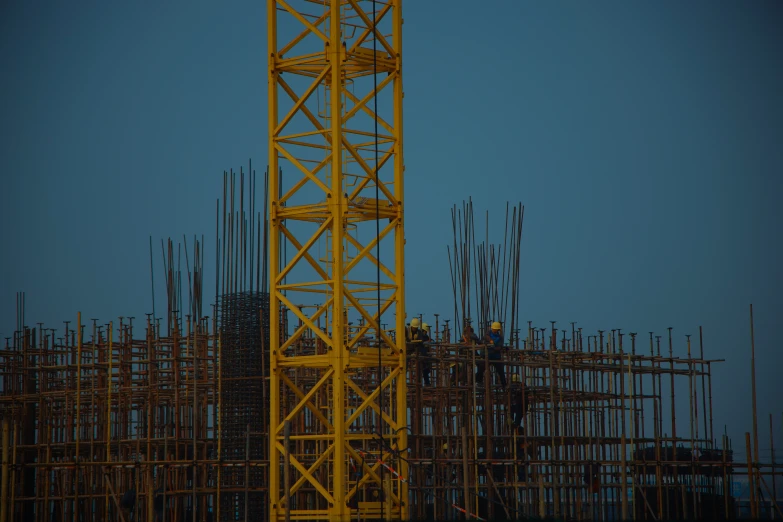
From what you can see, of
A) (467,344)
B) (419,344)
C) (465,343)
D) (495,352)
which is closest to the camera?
(419,344)

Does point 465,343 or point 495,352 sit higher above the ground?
point 465,343

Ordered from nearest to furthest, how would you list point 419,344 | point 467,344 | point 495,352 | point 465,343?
point 419,344
point 467,344
point 465,343
point 495,352

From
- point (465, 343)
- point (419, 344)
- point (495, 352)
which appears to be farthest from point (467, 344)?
point (495, 352)

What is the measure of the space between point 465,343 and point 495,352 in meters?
0.85

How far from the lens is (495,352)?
26906mm

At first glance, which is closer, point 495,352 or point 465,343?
point 465,343

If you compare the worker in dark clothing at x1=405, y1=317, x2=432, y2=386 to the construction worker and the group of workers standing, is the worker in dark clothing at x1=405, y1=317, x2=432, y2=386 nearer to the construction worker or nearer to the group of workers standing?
the group of workers standing

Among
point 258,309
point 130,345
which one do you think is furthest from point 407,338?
point 130,345

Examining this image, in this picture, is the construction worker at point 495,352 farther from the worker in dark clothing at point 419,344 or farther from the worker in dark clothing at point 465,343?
the worker in dark clothing at point 419,344

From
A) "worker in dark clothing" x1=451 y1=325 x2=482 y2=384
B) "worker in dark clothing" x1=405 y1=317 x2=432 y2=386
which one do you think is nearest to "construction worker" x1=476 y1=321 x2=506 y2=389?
"worker in dark clothing" x1=451 y1=325 x2=482 y2=384

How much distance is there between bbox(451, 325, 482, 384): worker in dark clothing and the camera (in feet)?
85.2

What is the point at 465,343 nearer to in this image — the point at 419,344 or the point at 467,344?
the point at 467,344

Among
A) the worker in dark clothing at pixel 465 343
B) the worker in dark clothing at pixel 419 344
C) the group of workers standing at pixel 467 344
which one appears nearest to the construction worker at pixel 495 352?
the group of workers standing at pixel 467 344

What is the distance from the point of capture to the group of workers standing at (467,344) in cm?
2566
